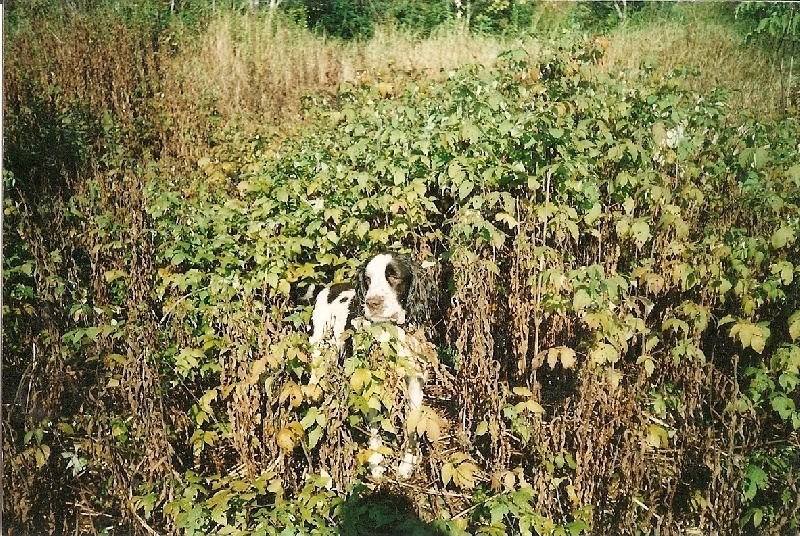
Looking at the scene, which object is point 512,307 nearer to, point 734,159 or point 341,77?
point 734,159

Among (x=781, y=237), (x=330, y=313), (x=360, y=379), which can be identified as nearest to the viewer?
(x=360, y=379)

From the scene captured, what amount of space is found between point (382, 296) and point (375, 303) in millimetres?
46

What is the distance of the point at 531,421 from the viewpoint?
2.98m

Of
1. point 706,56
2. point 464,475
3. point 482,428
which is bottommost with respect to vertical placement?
point 464,475

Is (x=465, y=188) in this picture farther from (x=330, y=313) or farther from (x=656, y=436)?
(x=656, y=436)

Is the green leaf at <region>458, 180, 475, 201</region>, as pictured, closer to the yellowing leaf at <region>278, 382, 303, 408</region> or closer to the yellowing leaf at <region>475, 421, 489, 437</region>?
the yellowing leaf at <region>475, 421, 489, 437</region>

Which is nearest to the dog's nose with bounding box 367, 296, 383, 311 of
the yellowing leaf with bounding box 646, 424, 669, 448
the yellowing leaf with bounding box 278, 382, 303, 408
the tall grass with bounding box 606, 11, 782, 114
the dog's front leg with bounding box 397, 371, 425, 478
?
the dog's front leg with bounding box 397, 371, 425, 478

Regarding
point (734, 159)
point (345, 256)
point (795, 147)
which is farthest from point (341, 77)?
point (795, 147)

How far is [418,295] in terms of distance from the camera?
3.12m

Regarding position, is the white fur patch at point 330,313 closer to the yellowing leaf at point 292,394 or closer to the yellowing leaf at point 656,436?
the yellowing leaf at point 292,394

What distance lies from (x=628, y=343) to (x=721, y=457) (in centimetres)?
62

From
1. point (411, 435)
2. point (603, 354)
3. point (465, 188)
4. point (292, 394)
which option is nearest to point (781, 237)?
point (603, 354)

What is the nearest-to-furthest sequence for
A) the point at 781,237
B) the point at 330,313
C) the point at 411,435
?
1. the point at 781,237
2. the point at 411,435
3. the point at 330,313

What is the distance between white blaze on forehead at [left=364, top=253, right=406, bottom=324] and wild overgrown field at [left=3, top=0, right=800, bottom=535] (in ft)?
0.65
